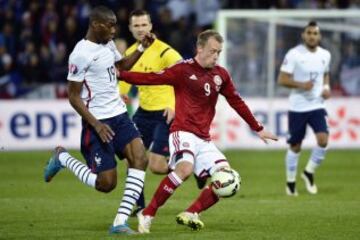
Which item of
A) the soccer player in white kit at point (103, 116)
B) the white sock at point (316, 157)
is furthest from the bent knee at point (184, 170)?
the white sock at point (316, 157)

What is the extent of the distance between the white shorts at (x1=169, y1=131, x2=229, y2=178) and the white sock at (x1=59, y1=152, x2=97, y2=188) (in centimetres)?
85

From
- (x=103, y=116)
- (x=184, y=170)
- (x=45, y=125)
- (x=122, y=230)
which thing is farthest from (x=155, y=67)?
(x=45, y=125)

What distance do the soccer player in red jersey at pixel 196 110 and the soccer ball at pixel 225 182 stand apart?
0.11 meters

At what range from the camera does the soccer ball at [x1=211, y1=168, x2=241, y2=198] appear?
9992mm

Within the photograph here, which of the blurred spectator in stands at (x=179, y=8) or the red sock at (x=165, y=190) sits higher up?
the red sock at (x=165, y=190)

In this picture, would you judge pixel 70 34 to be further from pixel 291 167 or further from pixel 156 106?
pixel 156 106

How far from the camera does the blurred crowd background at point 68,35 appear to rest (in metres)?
21.9

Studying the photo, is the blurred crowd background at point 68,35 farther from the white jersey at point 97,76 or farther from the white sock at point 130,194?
the white sock at point 130,194

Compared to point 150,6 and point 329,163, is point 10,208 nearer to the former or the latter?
point 329,163

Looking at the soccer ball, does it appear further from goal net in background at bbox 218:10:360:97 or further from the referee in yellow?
A: goal net in background at bbox 218:10:360:97

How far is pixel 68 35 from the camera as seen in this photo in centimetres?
2339

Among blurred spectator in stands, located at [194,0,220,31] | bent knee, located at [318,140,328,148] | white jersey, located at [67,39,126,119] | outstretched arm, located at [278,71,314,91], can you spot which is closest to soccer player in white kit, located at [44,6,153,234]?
white jersey, located at [67,39,126,119]

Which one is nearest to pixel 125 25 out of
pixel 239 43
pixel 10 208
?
pixel 239 43

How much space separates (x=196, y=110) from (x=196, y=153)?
1.51 ft
